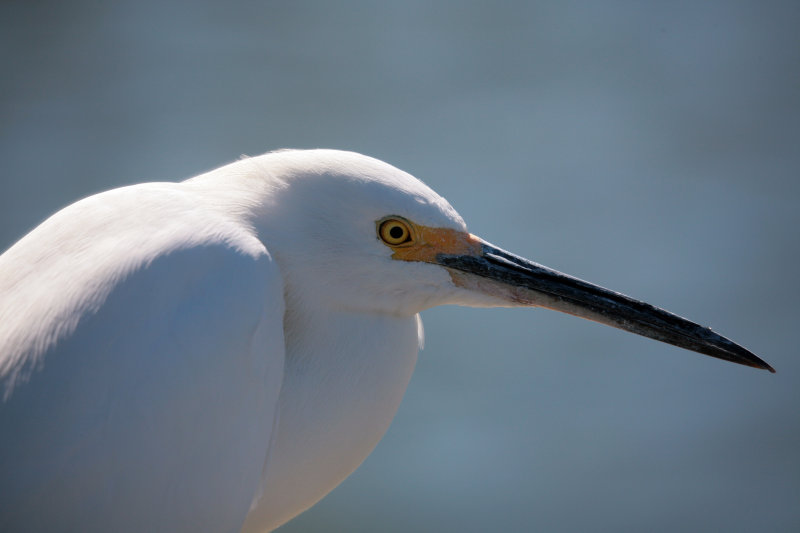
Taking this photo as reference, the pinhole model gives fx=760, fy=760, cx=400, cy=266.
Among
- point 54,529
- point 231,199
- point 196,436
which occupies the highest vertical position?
point 231,199

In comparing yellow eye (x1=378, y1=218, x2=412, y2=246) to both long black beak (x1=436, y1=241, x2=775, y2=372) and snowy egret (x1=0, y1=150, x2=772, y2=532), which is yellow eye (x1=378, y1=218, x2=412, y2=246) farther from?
long black beak (x1=436, y1=241, x2=775, y2=372)

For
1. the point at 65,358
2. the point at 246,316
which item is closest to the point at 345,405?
the point at 246,316

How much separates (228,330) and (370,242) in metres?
0.20

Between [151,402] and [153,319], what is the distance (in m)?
0.08

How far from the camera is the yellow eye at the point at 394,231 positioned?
847 millimetres

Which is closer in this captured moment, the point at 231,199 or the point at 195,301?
the point at 195,301

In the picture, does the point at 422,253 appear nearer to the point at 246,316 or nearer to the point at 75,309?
the point at 246,316

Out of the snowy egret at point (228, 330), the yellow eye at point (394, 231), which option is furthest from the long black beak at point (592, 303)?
the yellow eye at point (394, 231)

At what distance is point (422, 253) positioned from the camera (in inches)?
34.4

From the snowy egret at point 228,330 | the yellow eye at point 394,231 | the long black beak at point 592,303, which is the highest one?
the long black beak at point 592,303

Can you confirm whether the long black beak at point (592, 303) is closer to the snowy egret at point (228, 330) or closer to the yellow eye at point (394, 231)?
the snowy egret at point (228, 330)

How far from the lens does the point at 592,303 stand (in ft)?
3.07

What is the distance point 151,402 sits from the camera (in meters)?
0.69

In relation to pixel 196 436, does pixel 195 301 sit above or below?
above
